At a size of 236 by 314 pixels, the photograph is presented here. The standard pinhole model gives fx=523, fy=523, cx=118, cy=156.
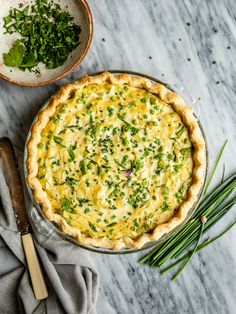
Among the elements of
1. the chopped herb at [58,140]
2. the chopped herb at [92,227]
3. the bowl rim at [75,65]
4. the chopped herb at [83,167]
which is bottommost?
the chopped herb at [92,227]

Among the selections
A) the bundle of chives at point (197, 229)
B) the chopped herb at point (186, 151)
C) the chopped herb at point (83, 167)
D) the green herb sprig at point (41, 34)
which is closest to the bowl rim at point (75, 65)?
the green herb sprig at point (41, 34)

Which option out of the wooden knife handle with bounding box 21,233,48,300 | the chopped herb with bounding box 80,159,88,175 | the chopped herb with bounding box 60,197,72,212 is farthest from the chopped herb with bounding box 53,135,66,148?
the wooden knife handle with bounding box 21,233,48,300

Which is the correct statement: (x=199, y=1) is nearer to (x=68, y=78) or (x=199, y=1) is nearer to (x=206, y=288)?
(x=68, y=78)

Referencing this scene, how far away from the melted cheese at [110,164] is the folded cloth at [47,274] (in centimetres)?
Result: 29

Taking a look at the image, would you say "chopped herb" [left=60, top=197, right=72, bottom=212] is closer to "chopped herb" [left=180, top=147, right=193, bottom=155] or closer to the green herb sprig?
"chopped herb" [left=180, top=147, right=193, bottom=155]

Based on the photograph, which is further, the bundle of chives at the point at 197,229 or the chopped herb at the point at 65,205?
the bundle of chives at the point at 197,229

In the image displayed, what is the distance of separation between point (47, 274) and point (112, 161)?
0.93m

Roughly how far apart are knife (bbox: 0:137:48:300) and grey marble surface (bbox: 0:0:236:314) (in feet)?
0.68

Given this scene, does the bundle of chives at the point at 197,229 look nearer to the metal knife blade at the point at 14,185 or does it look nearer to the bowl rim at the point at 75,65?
the metal knife blade at the point at 14,185

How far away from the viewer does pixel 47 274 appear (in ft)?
12.0

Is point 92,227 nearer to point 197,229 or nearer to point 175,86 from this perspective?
point 197,229

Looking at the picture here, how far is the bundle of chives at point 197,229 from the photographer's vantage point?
12.5 feet

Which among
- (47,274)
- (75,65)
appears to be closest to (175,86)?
(75,65)

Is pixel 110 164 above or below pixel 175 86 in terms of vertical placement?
below
